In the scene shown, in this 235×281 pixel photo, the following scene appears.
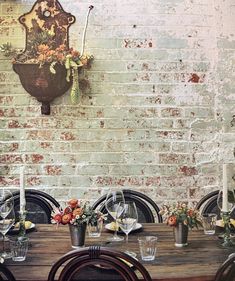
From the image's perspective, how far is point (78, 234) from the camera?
2141 millimetres

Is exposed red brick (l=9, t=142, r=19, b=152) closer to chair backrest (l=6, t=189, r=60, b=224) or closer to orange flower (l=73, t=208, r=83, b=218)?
chair backrest (l=6, t=189, r=60, b=224)

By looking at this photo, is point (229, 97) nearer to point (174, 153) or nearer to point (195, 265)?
point (174, 153)

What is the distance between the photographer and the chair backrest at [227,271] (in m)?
1.57

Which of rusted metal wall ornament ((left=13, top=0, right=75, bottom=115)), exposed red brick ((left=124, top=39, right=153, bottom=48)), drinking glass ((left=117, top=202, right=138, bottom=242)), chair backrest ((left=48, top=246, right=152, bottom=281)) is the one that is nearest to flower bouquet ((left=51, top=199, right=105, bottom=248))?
drinking glass ((left=117, top=202, right=138, bottom=242))

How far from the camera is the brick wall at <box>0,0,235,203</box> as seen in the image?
3566mm

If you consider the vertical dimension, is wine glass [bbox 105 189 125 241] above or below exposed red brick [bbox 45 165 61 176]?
below

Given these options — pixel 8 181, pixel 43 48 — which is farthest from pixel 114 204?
pixel 43 48

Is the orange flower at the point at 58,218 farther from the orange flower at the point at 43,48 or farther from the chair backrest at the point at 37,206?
the orange flower at the point at 43,48

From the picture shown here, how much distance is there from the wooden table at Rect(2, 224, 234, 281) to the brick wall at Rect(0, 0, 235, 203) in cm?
101

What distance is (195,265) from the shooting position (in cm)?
191

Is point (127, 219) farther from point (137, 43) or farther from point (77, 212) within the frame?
point (137, 43)

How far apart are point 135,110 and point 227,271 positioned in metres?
2.09

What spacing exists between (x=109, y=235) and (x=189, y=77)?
165 cm

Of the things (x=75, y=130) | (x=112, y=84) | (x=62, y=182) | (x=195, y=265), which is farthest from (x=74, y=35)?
(x=195, y=265)
